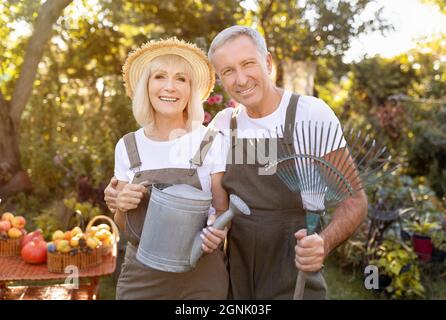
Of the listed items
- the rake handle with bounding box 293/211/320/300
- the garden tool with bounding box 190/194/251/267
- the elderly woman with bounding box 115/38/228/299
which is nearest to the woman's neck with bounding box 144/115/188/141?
the elderly woman with bounding box 115/38/228/299

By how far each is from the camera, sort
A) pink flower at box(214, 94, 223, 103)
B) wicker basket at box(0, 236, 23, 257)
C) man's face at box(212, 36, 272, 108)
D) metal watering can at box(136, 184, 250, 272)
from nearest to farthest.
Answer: metal watering can at box(136, 184, 250, 272) < man's face at box(212, 36, 272, 108) < wicker basket at box(0, 236, 23, 257) < pink flower at box(214, 94, 223, 103)

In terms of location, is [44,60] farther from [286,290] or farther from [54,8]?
[286,290]

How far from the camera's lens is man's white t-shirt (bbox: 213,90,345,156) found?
1668 millimetres

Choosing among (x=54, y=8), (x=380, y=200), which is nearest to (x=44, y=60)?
(x=54, y=8)

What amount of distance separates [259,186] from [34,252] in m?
1.90

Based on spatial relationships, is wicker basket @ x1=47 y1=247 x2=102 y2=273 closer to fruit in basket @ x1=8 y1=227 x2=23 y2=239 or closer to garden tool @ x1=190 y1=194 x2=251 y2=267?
fruit in basket @ x1=8 y1=227 x2=23 y2=239

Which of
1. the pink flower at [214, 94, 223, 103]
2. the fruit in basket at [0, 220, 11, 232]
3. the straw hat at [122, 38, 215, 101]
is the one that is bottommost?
the fruit in basket at [0, 220, 11, 232]

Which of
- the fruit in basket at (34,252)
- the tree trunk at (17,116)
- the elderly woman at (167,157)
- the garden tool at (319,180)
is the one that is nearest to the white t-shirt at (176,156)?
the elderly woman at (167,157)

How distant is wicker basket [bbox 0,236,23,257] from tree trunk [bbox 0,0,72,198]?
333cm

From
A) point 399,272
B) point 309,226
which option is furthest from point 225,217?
point 399,272

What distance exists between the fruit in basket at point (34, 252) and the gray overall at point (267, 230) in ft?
5.65

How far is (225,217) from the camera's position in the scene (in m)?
1.49

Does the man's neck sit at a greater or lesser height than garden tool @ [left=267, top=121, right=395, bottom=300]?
greater
